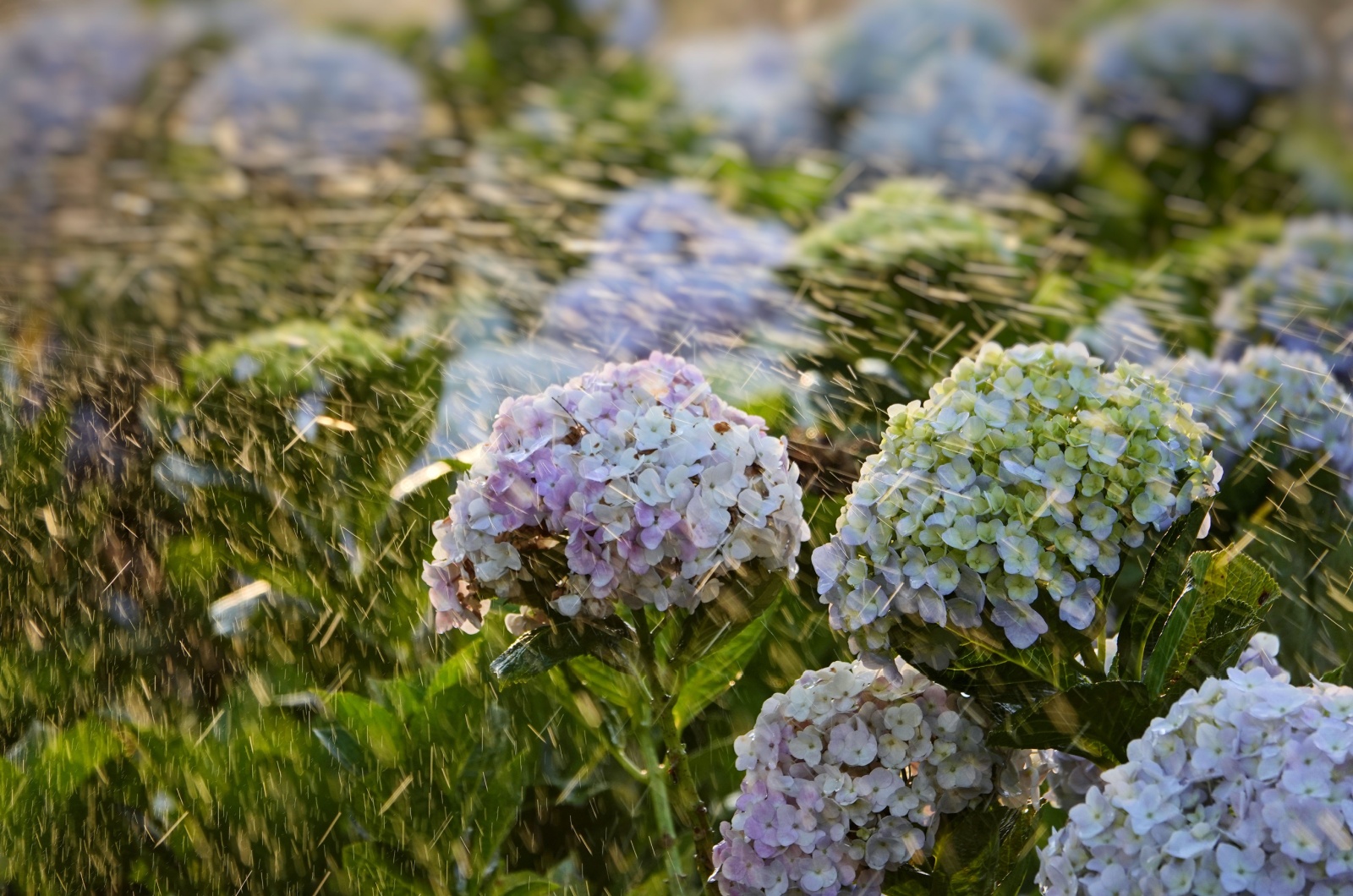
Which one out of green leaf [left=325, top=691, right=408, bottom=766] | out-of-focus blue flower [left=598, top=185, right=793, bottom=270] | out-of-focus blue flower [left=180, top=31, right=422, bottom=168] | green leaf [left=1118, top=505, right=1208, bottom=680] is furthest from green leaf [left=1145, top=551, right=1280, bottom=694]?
out-of-focus blue flower [left=180, top=31, right=422, bottom=168]

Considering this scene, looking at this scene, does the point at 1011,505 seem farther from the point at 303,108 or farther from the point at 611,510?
the point at 303,108

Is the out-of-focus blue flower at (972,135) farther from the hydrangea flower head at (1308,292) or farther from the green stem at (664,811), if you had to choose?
the green stem at (664,811)

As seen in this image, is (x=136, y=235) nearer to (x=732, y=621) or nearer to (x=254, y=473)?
(x=254, y=473)

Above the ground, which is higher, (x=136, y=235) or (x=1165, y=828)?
(x=1165, y=828)

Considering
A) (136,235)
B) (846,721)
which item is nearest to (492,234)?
(136,235)

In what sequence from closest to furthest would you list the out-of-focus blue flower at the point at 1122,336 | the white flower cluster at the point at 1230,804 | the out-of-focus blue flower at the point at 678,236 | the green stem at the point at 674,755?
the white flower cluster at the point at 1230,804, the green stem at the point at 674,755, the out-of-focus blue flower at the point at 1122,336, the out-of-focus blue flower at the point at 678,236

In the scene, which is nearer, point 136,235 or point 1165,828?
point 1165,828

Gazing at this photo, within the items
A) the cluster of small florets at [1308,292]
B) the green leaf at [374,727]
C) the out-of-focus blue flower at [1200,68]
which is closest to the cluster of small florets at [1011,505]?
the green leaf at [374,727]

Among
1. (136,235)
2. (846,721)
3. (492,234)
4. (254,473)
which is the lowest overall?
(136,235)
